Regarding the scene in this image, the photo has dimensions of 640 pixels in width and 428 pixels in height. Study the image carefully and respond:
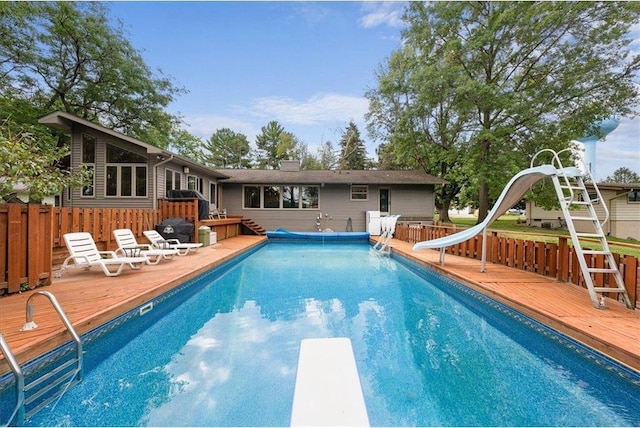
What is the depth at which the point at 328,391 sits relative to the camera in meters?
2.11

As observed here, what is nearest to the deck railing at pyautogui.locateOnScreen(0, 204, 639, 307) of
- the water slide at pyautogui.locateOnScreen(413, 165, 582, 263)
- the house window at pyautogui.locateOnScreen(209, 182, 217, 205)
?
the water slide at pyautogui.locateOnScreen(413, 165, 582, 263)

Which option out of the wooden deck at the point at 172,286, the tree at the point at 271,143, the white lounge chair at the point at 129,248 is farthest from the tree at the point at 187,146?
the wooden deck at the point at 172,286

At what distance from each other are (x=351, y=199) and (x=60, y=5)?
1470 centimetres

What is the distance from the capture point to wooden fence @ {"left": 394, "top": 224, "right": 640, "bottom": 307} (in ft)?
13.5

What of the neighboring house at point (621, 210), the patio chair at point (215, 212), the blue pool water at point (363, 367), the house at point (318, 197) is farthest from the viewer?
the neighboring house at point (621, 210)

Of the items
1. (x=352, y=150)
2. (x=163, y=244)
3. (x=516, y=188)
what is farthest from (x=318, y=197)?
(x=352, y=150)

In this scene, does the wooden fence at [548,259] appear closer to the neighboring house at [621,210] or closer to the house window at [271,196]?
the house window at [271,196]

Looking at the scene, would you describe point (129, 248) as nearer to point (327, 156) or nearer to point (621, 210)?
point (621, 210)

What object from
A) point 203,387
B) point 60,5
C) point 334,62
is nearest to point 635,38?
point 334,62

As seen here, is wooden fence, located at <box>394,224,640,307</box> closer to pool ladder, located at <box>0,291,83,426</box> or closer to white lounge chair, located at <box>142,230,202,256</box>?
pool ladder, located at <box>0,291,83,426</box>

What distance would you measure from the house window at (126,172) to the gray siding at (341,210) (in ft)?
18.9

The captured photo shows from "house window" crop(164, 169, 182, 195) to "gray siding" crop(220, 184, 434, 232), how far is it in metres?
4.11

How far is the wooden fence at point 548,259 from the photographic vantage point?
162 inches

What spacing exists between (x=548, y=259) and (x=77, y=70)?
1861 centimetres
